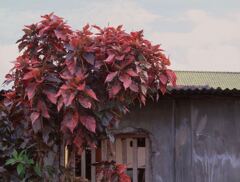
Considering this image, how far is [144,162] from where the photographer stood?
315 inches

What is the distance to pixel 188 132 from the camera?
781 centimetres

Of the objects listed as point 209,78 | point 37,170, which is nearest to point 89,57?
point 37,170

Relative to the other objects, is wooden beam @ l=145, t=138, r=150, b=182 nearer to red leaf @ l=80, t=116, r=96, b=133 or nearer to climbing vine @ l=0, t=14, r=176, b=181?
climbing vine @ l=0, t=14, r=176, b=181

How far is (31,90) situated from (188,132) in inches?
155

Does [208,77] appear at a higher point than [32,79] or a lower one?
higher

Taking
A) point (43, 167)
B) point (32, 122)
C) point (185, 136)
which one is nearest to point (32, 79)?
point (32, 122)

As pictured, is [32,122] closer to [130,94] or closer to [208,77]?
[130,94]

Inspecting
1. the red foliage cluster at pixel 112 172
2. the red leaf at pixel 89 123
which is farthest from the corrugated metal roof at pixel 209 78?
the red leaf at pixel 89 123

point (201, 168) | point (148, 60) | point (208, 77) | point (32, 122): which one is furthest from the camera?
Answer: point (208, 77)

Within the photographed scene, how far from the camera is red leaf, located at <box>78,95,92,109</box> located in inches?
165

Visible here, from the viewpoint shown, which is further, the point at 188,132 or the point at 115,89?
the point at 188,132

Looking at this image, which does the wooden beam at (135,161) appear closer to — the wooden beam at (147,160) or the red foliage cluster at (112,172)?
the wooden beam at (147,160)

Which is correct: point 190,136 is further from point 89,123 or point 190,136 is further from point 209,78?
point 209,78

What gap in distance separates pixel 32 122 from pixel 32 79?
340 mm
